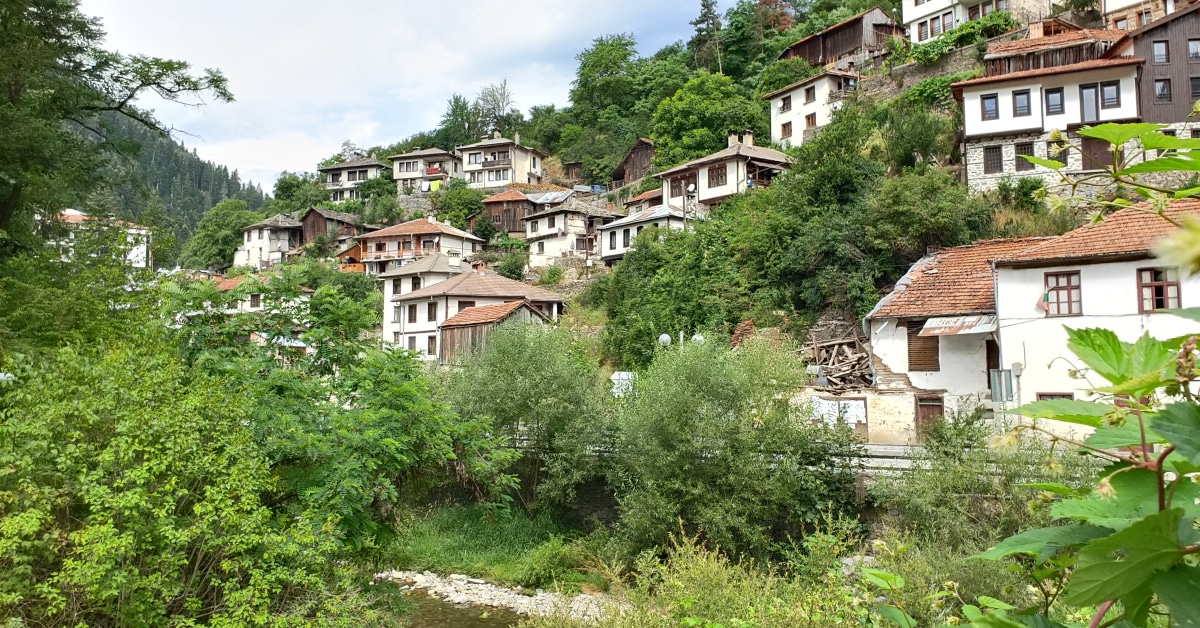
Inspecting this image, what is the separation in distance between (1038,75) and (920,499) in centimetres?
2139

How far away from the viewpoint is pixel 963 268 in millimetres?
21344

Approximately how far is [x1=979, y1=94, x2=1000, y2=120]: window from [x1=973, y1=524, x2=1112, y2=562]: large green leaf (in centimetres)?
3171

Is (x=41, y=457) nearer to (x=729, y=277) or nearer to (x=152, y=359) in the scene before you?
(x=152, y=359)

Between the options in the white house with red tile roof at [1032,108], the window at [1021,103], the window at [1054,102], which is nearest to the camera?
the white house with red tile roof at [1032,108]

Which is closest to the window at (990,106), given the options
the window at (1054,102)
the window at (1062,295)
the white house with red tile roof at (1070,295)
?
the window at (1054,102)

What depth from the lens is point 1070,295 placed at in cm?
1730

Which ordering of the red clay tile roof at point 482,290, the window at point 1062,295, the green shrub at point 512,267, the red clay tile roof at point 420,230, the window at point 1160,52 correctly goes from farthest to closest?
the red clay tile roof at point 420,230, the green shrub at point 512,267, the red clay tile roof at point 482,290, the window at point 1160,52, the window at point 1062,295

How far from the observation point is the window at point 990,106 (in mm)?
27781

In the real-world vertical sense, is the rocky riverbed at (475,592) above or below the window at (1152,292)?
below

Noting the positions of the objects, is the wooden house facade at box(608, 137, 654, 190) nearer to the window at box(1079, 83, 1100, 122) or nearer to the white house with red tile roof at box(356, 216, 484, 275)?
the white house with red tile roof at box(356, 216, 484, 275)

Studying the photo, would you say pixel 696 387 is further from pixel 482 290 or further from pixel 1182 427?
pixel 482 290

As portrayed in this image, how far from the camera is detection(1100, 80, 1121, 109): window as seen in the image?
2634cm

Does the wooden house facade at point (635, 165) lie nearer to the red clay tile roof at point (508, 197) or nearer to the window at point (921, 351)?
the red clay tile roof at point (508, 197)

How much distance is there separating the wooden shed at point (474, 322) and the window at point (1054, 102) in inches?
903
